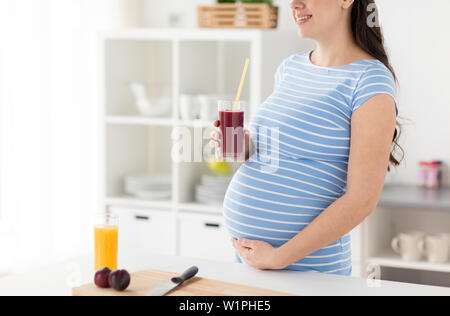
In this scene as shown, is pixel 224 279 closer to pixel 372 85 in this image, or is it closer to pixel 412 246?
pixel 372 85

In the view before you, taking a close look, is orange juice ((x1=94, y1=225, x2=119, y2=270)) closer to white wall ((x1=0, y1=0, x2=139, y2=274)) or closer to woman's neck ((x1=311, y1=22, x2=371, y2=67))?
woman's neck ((x1=311, y1=22, x2=371, y2=67))

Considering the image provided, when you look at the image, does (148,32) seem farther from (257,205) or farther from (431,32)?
(257,205)

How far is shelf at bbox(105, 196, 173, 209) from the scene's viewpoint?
3.19 metres

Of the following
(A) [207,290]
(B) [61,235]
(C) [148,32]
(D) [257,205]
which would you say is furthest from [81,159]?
(A) [207,290]

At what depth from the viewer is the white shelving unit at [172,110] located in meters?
3.05

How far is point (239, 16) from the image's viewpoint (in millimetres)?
3010

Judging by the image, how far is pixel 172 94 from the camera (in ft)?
10.7

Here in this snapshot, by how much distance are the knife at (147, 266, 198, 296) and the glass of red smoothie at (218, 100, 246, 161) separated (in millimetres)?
294

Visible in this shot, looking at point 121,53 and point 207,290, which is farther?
point 121,53

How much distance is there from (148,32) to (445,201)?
1558 mm

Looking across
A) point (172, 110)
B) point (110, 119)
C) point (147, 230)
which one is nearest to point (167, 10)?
point (172, 110)

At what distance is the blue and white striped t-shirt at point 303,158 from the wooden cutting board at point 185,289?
0.25m

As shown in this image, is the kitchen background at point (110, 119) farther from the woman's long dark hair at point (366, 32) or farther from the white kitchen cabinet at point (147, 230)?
the woman's long dark hair at point (366, 32)

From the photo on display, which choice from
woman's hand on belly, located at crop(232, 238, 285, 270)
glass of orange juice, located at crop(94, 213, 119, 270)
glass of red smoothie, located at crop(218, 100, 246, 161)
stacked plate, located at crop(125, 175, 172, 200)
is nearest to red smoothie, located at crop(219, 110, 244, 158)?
glass of red smoothie, located at crop(218, 100, 246, 161)
